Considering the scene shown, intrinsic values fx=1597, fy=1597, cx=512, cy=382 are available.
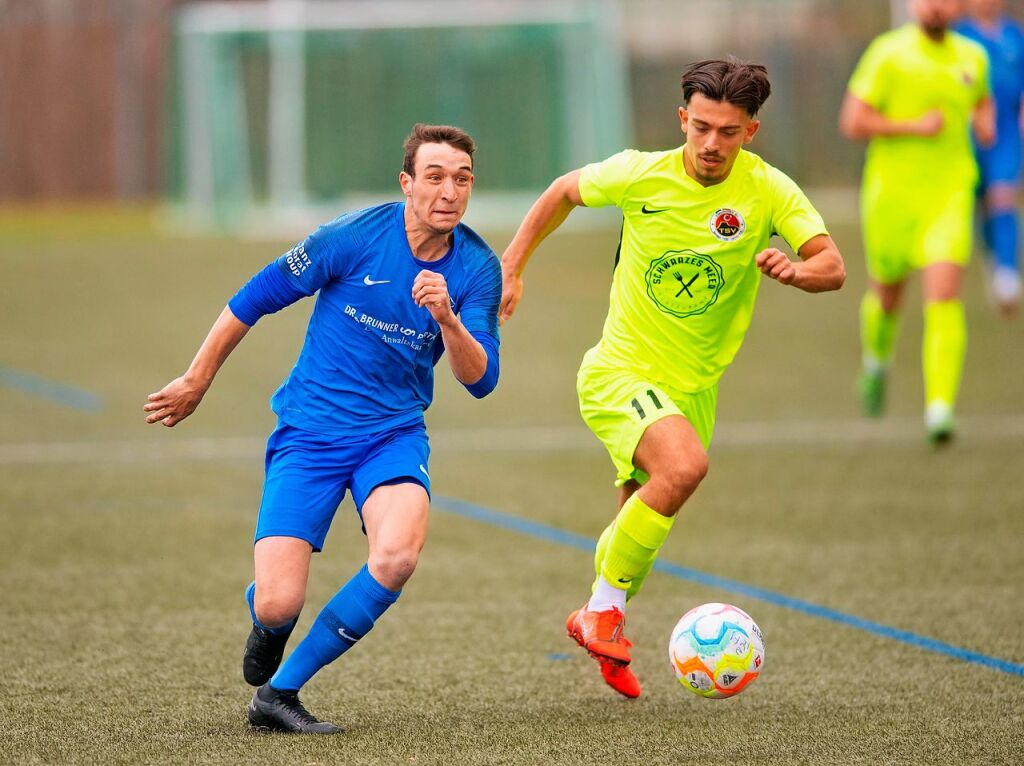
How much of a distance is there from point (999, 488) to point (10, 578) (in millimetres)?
4908

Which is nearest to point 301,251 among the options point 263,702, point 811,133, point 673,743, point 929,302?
point 263,702

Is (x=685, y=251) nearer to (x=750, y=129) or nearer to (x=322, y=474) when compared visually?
(x=750, y=129)

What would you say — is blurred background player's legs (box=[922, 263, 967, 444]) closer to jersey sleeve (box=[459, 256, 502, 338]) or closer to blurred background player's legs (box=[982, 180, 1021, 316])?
blurred background player's legs (box=[982, 180, 1021, 316])

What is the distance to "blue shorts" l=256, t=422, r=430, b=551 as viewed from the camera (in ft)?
15.0

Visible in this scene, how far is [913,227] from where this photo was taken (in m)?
8.71

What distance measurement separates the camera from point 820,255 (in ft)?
15.9

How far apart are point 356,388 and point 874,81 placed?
4.85 metres

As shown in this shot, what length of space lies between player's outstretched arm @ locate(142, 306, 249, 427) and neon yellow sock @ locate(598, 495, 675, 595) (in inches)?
51.7

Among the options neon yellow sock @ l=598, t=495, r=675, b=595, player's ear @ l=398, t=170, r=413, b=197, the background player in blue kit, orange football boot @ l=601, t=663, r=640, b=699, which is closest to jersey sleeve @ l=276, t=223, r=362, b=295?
player's ear @ l=398, t=170, r=413, b=197

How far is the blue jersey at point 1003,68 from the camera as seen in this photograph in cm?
1034

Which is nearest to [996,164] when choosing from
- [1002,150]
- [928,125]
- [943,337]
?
[1002,150]

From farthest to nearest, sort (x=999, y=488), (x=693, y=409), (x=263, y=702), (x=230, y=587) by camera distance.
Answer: (x=999, y=488) < (x=230, y=587) < (x=693, y=409) < (x=263, y=702)

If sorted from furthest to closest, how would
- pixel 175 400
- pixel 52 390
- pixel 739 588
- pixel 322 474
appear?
1. pixel 52 390
2. pixel 739 588
3. pixel 322 474
4. pixel 175 400

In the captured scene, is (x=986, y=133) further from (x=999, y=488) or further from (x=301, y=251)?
(x=301, y=251)
